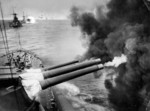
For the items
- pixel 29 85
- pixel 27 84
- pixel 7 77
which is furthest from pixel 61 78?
pixel 7 77

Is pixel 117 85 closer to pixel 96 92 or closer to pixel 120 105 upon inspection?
pixel 120 105

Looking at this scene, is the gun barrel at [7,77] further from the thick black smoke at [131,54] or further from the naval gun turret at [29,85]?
the thick black smoke at [131,54]

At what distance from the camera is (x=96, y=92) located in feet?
78.8

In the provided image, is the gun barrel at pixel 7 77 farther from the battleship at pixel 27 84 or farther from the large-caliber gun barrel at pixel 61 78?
the large-caliber gun barrel at pixel 61 78

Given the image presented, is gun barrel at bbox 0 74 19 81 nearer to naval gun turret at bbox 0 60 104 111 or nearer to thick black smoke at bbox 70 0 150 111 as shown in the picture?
naval gun turret at bbox 0 60 104 111

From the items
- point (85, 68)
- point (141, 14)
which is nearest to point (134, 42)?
point (141, 14)

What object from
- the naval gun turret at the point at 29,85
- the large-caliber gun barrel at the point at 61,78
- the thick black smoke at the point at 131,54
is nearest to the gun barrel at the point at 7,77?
the naval gun turret at the point at 29,85

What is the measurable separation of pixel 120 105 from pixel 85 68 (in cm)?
914

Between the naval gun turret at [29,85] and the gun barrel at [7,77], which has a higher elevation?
the gun barrel at [7,77]

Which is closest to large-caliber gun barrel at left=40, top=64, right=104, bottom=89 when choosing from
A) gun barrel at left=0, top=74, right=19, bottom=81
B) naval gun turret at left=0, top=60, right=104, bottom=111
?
naval gun turret at left=0, top=60, right=104, bottom=111

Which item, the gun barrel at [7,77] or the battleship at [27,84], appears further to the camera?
the gun barrel at [7,77]

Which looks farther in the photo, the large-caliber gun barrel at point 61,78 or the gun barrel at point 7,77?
the gun barrel at point 7,77

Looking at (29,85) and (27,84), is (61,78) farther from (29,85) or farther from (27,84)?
(27,84)

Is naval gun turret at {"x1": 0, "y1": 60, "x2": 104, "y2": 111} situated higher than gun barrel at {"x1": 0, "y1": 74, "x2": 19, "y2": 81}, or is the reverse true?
gun barrel at {"x1": 0, "y1": 74, "x2": 19, "y2": 81}
